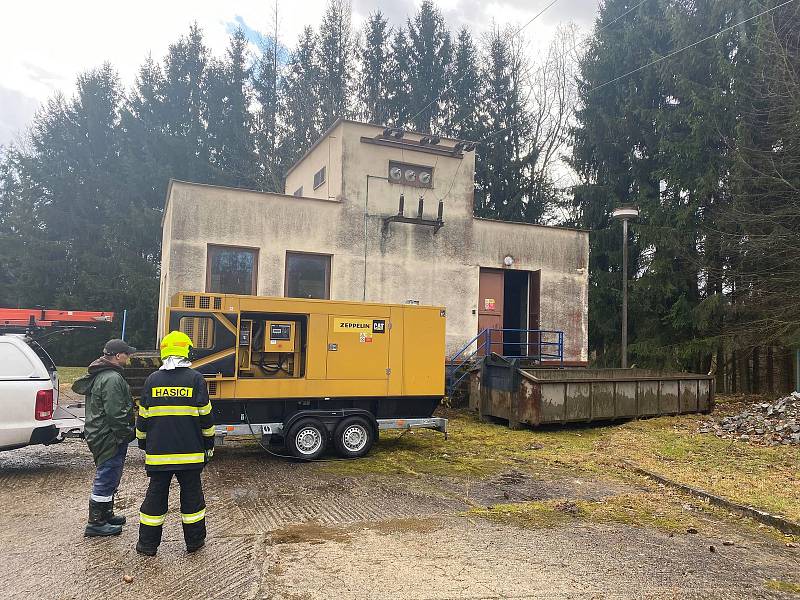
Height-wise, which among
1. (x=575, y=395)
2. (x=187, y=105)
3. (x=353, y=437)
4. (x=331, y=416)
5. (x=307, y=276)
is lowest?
(x=353, y=437)

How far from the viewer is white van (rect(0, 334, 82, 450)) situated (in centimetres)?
750

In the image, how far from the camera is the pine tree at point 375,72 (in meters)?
34.2

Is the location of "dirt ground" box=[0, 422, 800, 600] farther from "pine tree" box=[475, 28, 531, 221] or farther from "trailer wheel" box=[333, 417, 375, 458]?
"pine tree" box=[475, 28, 531, 221]

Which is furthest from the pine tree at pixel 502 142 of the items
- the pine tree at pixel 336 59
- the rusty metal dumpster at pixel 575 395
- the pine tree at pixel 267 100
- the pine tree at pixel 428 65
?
the rusty metal dumpster at pixel 575 395

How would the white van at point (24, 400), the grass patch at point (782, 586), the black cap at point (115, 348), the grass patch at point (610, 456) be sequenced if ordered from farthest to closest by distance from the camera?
the grass patch at point (610, 456)
the white van at point (24, 400)
the black cap at point (115, 348)
the grass patch at point (782, 586)

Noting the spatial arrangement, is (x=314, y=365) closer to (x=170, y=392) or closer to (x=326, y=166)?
(x=170, y=392)

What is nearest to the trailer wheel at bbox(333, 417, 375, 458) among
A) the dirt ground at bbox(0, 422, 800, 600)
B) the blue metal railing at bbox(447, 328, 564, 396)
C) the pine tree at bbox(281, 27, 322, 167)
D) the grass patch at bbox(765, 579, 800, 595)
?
the dirt ground at bbox(0, 422, 800, 600)

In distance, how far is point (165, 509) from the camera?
4.97m

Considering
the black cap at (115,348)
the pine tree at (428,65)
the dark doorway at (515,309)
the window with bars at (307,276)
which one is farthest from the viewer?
the pine tree at (428,65)

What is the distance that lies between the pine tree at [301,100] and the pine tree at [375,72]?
8.83ft

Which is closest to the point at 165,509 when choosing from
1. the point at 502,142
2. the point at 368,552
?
the point at 368,552

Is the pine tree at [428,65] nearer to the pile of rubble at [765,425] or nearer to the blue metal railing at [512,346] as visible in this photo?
the blue metal railing at [512,346]

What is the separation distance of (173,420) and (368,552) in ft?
6.56

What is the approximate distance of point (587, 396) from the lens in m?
12.5
